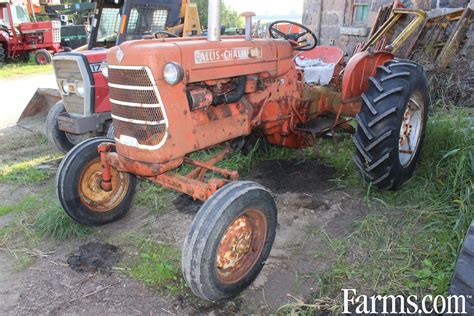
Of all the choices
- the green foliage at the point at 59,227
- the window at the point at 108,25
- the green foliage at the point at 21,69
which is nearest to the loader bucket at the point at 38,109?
the window at the point at 108,25

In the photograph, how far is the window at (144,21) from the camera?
5.46m

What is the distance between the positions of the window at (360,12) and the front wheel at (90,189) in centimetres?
578

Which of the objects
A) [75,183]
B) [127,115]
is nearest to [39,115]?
[75,183]

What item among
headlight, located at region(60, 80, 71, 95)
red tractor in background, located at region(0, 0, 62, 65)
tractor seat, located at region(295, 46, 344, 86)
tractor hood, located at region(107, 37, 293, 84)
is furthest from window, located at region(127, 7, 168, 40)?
red tractor in background, located at region(0, 0, 62, 65)

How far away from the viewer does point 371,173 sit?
349 centimetres

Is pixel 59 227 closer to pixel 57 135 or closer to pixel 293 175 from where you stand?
pixel 57 135

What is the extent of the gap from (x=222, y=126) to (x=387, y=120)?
1.29 metres

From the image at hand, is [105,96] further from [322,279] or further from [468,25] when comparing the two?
→ [468,25]

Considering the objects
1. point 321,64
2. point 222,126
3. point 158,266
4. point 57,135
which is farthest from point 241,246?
point 57,135

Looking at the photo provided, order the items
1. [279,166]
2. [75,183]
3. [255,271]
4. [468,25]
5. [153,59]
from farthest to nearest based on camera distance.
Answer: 1. [468,25]
2. [279,166]
3. [75,183]
4. [255,271]
5. [153,59]

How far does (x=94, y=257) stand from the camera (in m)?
3.08

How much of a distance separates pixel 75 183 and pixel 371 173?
91.7 inches

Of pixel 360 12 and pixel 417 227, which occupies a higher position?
pixel 360 12

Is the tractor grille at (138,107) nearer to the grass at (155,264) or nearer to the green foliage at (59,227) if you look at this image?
the grass at (155,264)
